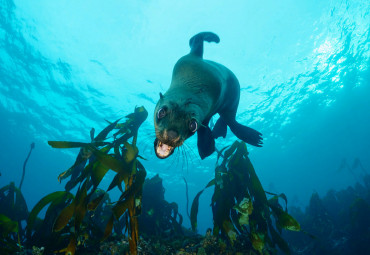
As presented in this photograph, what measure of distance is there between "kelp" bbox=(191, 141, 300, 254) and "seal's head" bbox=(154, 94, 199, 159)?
5.66 ft

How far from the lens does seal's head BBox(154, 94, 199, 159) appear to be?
4.72ft

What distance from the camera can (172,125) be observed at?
1.45m

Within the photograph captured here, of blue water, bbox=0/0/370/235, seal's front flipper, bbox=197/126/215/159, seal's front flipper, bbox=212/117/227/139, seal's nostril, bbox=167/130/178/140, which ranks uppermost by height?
blue water, bbox=0/0/370/235

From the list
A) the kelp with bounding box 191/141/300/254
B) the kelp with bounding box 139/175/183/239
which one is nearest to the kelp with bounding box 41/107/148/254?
the kelp with bounding box 191/141/300/254

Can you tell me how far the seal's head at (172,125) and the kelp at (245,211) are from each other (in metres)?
1.73

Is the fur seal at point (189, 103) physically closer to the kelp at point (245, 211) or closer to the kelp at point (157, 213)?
the kelp at point (245, 211)

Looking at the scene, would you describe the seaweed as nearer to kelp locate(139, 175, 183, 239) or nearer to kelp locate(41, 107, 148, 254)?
kelp locate(41, 107, 148, 254)

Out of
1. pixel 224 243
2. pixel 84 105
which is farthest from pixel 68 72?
pixel 224 243

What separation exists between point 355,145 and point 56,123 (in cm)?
5852

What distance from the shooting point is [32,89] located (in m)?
18.0

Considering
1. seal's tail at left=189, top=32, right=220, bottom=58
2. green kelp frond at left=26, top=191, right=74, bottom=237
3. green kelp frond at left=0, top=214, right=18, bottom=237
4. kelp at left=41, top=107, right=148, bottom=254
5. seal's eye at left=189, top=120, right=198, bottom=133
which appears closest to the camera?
seal's eye at left=189, top=120, right=198, bottom=133

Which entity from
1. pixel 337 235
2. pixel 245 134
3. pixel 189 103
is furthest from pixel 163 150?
pixel 337 235

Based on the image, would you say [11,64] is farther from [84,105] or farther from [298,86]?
[298,86]

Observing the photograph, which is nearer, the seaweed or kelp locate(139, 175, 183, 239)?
the seaweed
